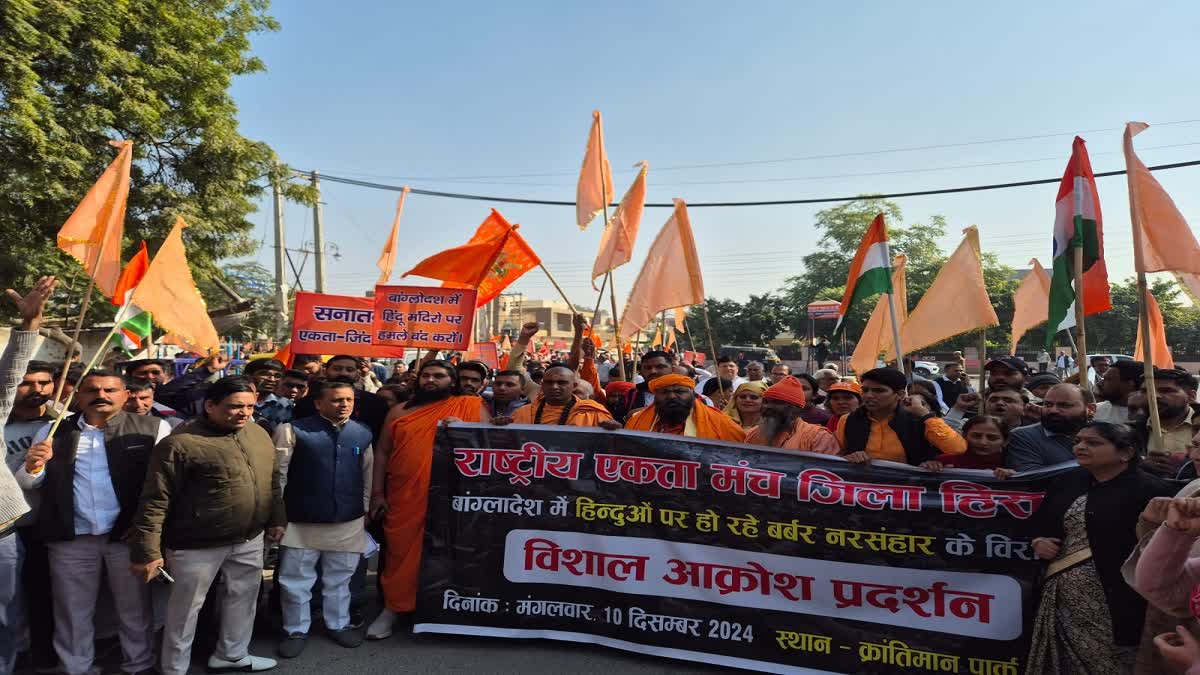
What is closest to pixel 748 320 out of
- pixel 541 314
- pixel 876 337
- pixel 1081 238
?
pixel 876 337

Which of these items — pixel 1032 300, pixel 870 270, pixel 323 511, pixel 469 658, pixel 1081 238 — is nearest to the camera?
pixel 469 658

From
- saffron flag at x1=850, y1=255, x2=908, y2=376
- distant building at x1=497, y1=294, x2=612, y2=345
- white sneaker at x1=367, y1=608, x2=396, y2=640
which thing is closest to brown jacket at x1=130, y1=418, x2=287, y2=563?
white sneaker at x1=367, y1=608, x2=396, y2=640

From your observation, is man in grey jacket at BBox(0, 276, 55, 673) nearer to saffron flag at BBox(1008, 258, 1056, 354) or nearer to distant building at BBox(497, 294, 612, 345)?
saffron flag at BBox(1008, 258, 1056, 354)

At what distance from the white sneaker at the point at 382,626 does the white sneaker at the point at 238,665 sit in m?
0.54

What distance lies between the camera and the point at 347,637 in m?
4.14

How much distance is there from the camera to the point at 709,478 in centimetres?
389

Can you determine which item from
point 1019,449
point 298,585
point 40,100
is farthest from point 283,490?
point 40,100

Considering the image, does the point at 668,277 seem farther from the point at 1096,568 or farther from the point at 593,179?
the point at 1096,568

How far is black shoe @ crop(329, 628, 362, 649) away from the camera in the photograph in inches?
162

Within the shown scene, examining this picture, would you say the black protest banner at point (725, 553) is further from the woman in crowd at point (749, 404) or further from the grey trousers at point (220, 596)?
the woman in crowd at point (749, 404)

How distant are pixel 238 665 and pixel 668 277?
4.23m

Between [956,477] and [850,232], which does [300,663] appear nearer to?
[956,477]

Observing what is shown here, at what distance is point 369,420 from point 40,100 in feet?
25.1

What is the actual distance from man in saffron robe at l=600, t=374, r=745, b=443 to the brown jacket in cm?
211
